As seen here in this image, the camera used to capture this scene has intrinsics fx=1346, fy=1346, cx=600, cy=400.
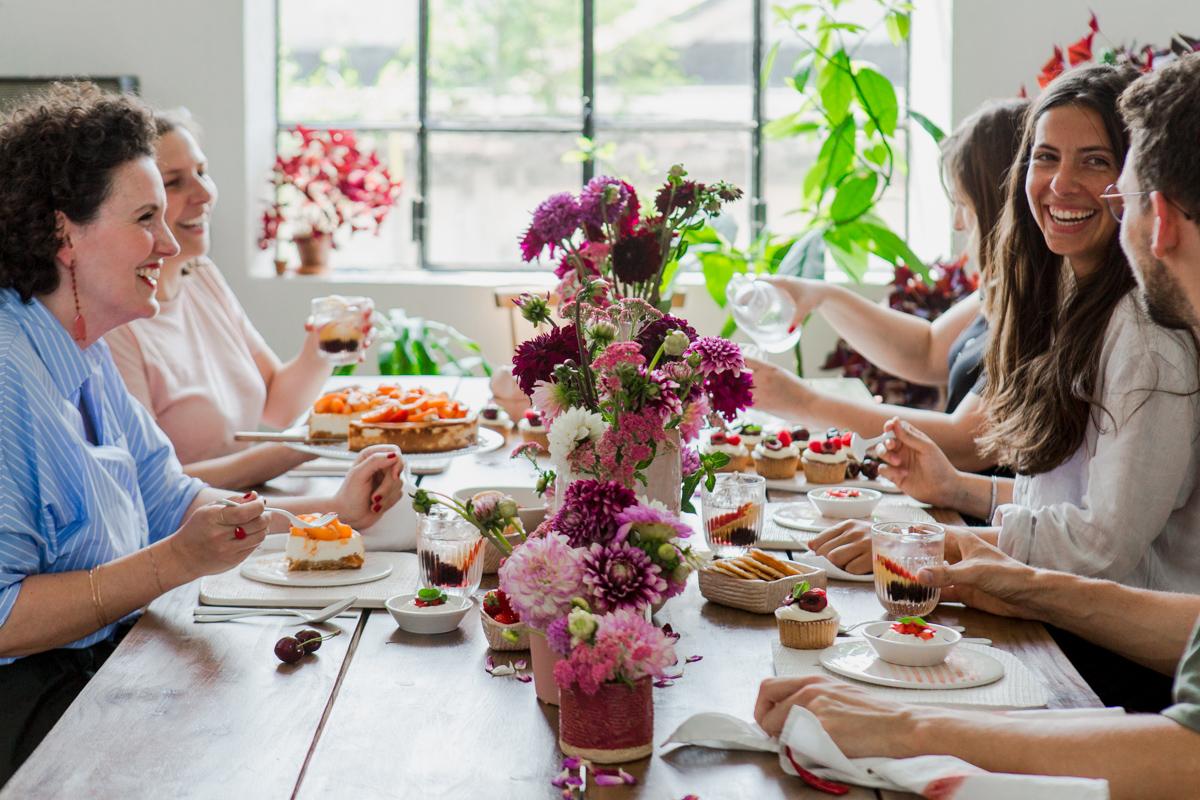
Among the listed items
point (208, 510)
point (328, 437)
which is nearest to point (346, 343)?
point (328, 437)

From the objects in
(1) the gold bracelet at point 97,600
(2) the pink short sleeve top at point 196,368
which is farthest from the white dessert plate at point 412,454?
(1) the gold bracelet at point 97,600

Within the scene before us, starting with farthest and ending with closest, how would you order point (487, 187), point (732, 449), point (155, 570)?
point (487, 187) < point (732, 449) < point (155, 570)

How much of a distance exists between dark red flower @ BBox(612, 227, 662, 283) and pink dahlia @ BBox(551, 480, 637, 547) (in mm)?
815

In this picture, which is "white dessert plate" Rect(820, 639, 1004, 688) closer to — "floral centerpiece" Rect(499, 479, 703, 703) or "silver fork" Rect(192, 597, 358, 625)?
"floral centerpiece" Rect(499, 479, 703, 703)

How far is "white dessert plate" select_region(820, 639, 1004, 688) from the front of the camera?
145 cm

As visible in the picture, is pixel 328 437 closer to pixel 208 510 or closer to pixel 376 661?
pixel 208 510

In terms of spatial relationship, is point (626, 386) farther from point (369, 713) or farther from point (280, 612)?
point (280, 612)

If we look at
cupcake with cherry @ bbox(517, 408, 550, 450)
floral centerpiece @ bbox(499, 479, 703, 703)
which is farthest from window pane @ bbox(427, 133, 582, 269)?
floral centerpiece @ bbox(499, 479, 703, 703)

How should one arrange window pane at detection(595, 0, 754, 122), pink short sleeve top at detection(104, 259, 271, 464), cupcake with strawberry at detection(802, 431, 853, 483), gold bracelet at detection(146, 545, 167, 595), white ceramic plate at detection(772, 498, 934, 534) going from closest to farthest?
gold bracelet at detection(146, 545, 167, 595)
white ceramic plate at detection(772, 498, 934, 534)
cupcake with strawberry at detection(802, 431, 853, 483)
pink short sleeve top at detection(104, 259, 271, 464)
window pane at detection(595, 0, 754, 122)

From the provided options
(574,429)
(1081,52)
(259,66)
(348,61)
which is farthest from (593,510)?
(348,61)

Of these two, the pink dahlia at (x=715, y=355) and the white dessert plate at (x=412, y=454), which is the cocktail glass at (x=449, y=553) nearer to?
the pink dahlia at (x=715, y=355)

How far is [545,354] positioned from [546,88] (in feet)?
13.4

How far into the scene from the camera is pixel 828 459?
2.53 metres

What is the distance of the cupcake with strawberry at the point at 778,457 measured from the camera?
257cm
